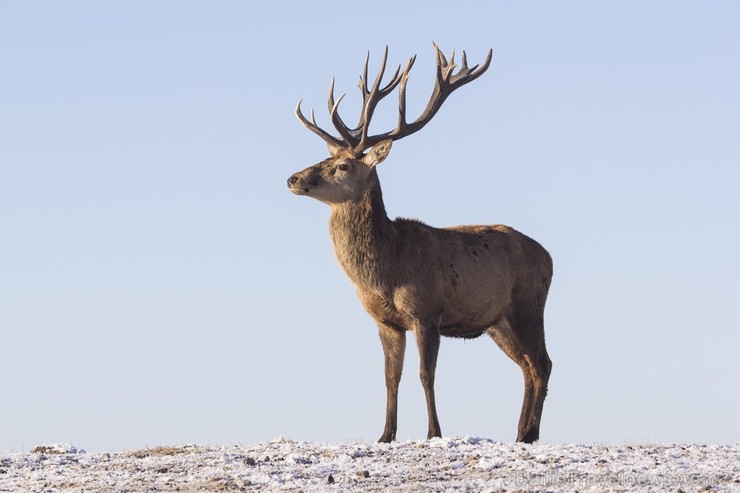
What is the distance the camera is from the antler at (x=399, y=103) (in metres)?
15.3

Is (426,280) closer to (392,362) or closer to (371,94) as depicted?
(392,362)

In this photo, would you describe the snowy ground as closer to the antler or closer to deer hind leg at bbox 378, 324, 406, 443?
deer hind leg at bbox 378, 324, 406, 443

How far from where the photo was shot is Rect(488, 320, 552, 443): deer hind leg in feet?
50.3

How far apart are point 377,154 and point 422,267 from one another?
1467 millimetres

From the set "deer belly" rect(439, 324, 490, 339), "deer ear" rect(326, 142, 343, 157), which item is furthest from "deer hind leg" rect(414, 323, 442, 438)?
"deer ear" rect(326, 142, 343, 157)

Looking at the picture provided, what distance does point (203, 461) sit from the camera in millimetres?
12180

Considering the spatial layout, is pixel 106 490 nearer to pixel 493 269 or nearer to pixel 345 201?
pixel 345 201

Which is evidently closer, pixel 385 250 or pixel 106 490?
pixel 106 490

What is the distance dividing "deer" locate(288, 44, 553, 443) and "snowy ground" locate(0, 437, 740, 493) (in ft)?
6.06

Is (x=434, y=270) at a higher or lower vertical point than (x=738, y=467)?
higher

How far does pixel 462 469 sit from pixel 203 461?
252 cm

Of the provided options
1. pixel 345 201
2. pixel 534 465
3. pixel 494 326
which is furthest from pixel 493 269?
pixel 534 465

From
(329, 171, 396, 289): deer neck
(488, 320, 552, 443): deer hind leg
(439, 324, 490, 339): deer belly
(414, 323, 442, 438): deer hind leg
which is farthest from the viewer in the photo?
(488, 320, 552, 443): deer hind leg

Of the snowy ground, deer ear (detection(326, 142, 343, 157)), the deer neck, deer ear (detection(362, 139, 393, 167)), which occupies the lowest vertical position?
the snowy ground
